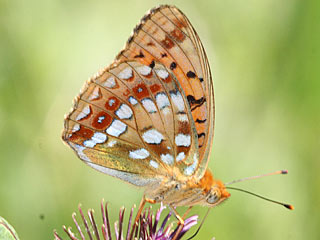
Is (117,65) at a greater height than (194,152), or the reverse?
(117,65)

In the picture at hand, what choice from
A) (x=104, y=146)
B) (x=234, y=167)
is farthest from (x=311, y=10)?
(x=104, y=146)

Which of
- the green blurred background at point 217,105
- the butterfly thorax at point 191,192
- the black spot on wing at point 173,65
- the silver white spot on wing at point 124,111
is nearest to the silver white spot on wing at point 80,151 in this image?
the silver white spot on wing at point 124,111

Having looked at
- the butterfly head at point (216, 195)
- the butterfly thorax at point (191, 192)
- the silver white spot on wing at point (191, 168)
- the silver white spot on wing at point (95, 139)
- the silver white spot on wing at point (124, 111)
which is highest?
the silver white spot on wing at point (124, 111)

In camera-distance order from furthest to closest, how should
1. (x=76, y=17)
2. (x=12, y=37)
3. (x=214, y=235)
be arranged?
(x=76, y=17) → (x=12, y=37) → (x=214, y=235)

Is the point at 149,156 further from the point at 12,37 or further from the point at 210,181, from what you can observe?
the point at 12,37

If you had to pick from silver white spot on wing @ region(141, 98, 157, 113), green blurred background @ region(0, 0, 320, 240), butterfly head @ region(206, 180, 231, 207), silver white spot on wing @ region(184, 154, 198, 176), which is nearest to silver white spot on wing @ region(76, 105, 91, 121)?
silver white spot on wing @ region(141, 98, 157, 113)

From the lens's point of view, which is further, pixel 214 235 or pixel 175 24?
pixel 214 235

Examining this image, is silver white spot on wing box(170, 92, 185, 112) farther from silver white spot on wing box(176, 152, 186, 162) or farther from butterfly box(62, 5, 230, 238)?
silver white spot on wing box(176, 152, 186, 162)

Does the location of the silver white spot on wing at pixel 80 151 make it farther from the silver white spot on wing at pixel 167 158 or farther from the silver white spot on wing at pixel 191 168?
the silver white spot on wing at pixel 191 168
